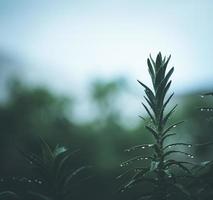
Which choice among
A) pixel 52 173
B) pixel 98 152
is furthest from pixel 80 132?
pixel 52 173

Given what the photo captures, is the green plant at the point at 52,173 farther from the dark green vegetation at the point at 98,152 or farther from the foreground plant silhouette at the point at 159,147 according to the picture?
the foreground plant silhouette at the point at 159,147

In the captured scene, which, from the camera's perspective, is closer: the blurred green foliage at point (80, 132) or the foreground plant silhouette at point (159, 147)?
the foreground plant silhouette at point (159, 147)

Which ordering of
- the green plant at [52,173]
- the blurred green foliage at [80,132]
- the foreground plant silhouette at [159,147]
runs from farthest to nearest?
the blurred green foliage at [80,132] < the green plant at [52,173] < the foreground plant silhouette at [159,147]

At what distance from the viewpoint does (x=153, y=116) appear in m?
4.11

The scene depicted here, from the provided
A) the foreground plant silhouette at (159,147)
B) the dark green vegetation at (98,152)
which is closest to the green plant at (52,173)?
the dark green vegetation at (98,152)

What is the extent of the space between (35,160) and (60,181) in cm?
30

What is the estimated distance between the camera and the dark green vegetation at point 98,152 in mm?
3873

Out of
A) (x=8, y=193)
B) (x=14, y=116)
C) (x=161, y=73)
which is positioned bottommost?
(x=8, y=193)

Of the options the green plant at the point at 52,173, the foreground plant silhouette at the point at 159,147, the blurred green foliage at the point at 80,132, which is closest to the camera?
the foreground plant silhouette at the point at 159,147

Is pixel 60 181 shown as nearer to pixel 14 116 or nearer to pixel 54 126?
pixel 54 126

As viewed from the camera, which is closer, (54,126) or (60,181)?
(60,181)

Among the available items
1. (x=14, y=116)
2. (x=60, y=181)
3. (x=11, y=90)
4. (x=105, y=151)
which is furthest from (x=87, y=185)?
(x=11, y=90)

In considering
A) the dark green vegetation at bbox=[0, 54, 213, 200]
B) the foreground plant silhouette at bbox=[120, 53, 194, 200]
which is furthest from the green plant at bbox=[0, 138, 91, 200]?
the foreground plant silhouette at bbox=[120, 53, 194, 200]

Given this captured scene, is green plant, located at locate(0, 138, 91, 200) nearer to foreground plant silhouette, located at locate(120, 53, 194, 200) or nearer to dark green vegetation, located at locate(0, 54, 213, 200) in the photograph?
dark green vegetation, located at locate(0, 54, 213, 200)
